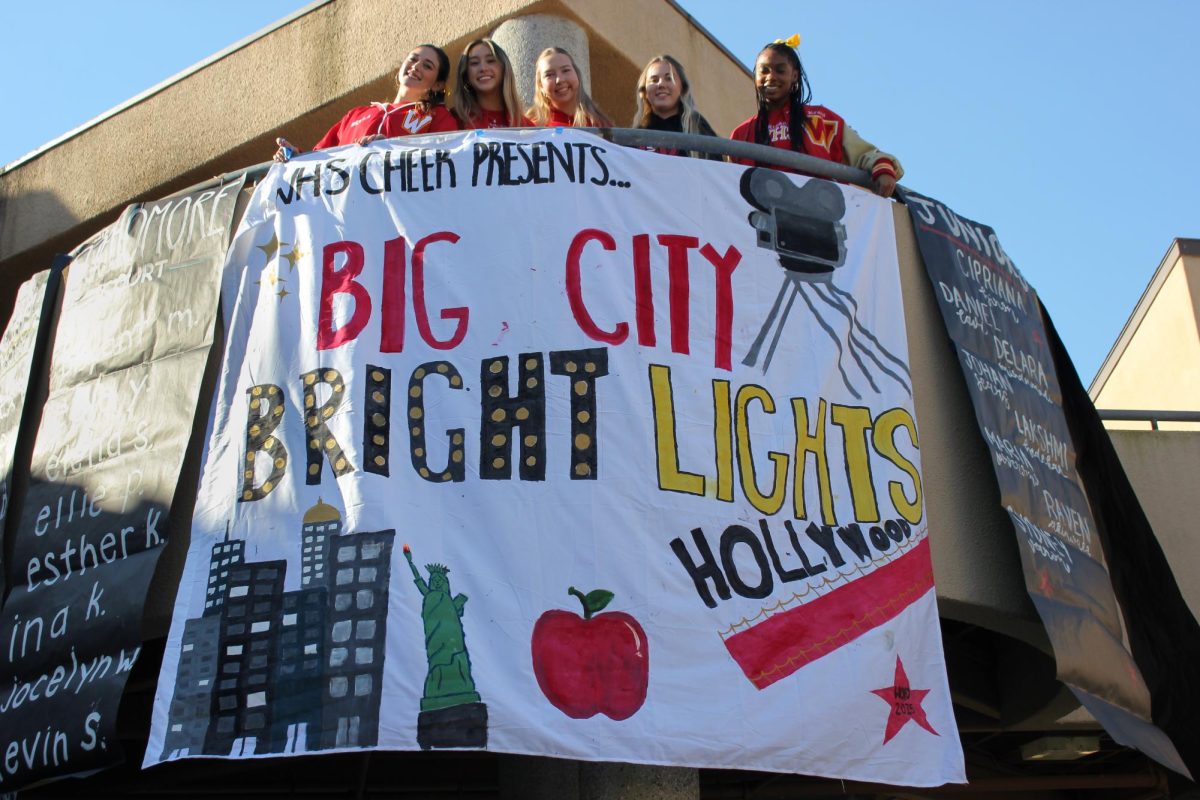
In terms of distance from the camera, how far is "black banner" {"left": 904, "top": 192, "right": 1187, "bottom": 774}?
7582 mm

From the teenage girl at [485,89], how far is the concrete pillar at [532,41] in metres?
1.41

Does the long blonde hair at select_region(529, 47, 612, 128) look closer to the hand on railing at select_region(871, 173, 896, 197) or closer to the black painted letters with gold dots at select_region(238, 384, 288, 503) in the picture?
the hand on railing at select_region(871, 173, 896, 197)

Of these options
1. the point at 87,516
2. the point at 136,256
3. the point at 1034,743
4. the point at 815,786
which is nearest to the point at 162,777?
the point at 87,516

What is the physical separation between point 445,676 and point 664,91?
3.60 metres

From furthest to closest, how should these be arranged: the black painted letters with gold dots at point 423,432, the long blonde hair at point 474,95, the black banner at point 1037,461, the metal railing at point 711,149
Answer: the long blonde hair at point 474,95 < the metal railing at point 711,149 < the black banner at point 1037,461 < the black painted letters with gold dots at point 423,432

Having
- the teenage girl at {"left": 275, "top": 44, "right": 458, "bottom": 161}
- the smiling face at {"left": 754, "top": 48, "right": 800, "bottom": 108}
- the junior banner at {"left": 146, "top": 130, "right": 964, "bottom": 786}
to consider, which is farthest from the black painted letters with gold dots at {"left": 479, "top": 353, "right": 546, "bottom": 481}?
the smiling face at {"left": 754, "top": 48, "right": 800, "bottom": 108}

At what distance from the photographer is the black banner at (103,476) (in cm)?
743

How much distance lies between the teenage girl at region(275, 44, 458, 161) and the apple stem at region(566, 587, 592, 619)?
2.93m

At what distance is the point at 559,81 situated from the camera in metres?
8.62

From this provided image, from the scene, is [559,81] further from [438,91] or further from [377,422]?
[377,422]

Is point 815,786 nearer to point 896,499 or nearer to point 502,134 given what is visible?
point 896,499

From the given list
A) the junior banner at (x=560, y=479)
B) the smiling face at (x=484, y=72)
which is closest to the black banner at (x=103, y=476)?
the junior banner at (x=560, y=479)

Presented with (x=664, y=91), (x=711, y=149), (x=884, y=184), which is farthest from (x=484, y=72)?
(x=884, y=184)

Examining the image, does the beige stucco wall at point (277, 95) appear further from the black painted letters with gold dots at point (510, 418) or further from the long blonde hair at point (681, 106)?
the black painted letters with gold dots at point (510, 418)
